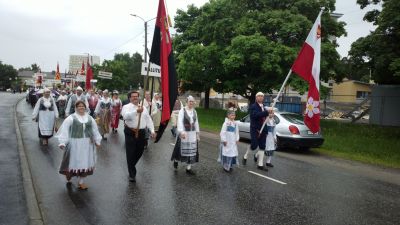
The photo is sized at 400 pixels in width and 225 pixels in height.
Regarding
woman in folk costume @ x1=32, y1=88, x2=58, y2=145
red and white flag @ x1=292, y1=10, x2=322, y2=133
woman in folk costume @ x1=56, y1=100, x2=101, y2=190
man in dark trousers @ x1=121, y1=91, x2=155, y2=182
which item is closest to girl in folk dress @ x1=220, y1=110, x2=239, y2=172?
red and white flag @ x1=292, y1=10, x2=322, y2=133

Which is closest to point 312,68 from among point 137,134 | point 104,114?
point 137,134

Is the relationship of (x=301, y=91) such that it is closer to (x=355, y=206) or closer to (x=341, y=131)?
(x=341, y=131)

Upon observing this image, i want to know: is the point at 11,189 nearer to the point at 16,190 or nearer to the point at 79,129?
the point at 16,190

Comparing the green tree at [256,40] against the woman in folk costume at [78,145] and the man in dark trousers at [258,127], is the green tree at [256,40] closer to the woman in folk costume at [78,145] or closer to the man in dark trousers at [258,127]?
the man in dark trousers at [258,127]

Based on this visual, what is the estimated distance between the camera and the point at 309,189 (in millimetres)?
8773

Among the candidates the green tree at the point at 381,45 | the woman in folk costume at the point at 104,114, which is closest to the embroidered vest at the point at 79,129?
the woman in folk costume at the point at 104,114

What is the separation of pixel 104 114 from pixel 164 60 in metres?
8.93

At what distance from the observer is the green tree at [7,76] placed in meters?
137

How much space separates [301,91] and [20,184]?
1892cm

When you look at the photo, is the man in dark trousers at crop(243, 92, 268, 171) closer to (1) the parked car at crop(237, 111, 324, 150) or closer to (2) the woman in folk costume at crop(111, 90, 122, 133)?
(1) the parked car at crop(237, 111, 324, 150)

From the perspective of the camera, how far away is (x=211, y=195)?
7809 millimetres

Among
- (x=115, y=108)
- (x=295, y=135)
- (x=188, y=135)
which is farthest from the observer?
(x=115, y=108)

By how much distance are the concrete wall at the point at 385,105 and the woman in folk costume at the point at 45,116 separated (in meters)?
25.4

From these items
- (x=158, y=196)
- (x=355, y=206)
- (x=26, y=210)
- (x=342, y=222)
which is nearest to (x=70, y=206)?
(x=26, y=210)
